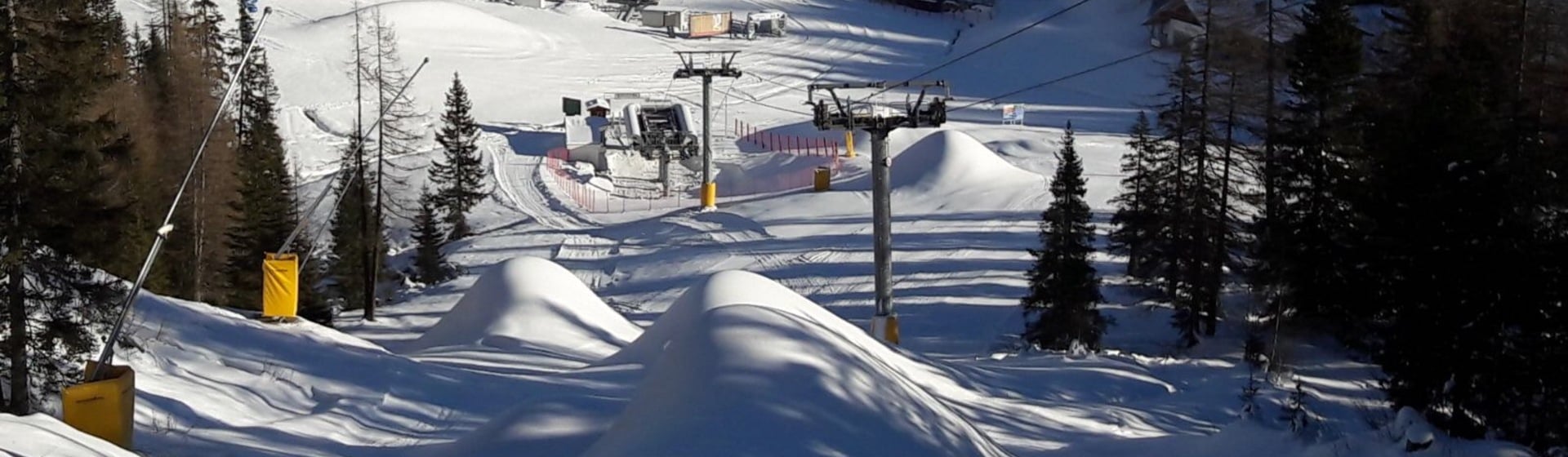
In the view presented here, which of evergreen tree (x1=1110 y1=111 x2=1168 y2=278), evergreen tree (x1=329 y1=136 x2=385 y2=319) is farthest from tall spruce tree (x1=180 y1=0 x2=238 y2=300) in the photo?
evergreen tree (x1=1110 y1=111 x2=1168 y2=278)

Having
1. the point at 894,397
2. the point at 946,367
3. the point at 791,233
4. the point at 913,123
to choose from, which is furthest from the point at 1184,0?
the point at 894,397

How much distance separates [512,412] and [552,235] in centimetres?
2778

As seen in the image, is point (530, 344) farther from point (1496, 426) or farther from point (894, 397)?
point (1496, 426)

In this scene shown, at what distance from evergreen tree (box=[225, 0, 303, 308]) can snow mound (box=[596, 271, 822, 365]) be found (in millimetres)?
16598

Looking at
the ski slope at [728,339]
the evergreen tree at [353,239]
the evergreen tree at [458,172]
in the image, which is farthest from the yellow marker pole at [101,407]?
the evergreen tree at [458,172]

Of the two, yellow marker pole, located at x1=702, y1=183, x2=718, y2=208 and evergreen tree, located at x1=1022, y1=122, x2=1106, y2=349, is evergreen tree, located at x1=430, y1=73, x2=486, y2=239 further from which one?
evergreen tree, located at x1=1022, y1=122, x2=1106, y2=349

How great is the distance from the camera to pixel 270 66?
63.5m

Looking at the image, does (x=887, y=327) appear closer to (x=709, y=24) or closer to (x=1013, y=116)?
(x=1013, y=116)

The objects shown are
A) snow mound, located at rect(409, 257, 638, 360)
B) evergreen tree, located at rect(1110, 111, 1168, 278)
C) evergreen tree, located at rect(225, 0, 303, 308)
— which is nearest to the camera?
snow mound, located at rect(409, 257, 638, 360)

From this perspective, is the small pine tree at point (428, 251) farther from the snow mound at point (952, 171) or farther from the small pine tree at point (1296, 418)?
the small pine tree at point (1296, 418)

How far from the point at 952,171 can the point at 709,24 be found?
152 feet

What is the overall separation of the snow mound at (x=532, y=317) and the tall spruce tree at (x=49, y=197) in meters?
5.77

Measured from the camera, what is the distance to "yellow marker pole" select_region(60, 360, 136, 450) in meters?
9.98

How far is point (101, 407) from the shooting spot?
1004cm
